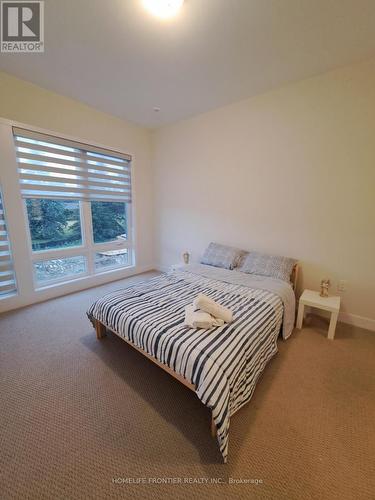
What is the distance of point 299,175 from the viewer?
8.13 ft

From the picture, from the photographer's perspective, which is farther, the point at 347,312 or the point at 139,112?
the point at 139,112

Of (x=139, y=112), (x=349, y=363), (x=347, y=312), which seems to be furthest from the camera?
(x=139, y=112)

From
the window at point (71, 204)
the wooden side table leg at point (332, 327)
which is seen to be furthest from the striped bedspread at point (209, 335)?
the window at point (71, 204)

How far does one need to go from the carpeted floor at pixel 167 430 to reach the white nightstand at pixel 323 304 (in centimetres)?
24

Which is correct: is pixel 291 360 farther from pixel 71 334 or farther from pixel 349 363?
pixel 71 334

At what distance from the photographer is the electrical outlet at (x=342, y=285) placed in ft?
7.73

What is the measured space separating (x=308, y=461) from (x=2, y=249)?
134 inches

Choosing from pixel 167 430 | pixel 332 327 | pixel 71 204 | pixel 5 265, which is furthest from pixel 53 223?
pixel 332 327

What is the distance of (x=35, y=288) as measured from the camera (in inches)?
109

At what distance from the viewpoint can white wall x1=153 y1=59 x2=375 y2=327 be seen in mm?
2135

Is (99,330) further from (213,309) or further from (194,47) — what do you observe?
(194,47)

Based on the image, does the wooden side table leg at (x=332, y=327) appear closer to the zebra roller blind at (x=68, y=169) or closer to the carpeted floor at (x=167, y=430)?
the carpeted floor at (x=167, y=430)

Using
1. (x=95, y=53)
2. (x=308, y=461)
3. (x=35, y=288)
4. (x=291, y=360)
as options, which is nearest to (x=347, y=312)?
(x=291, y=360)

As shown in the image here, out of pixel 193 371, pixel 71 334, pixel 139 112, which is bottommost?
pixel 71 334
